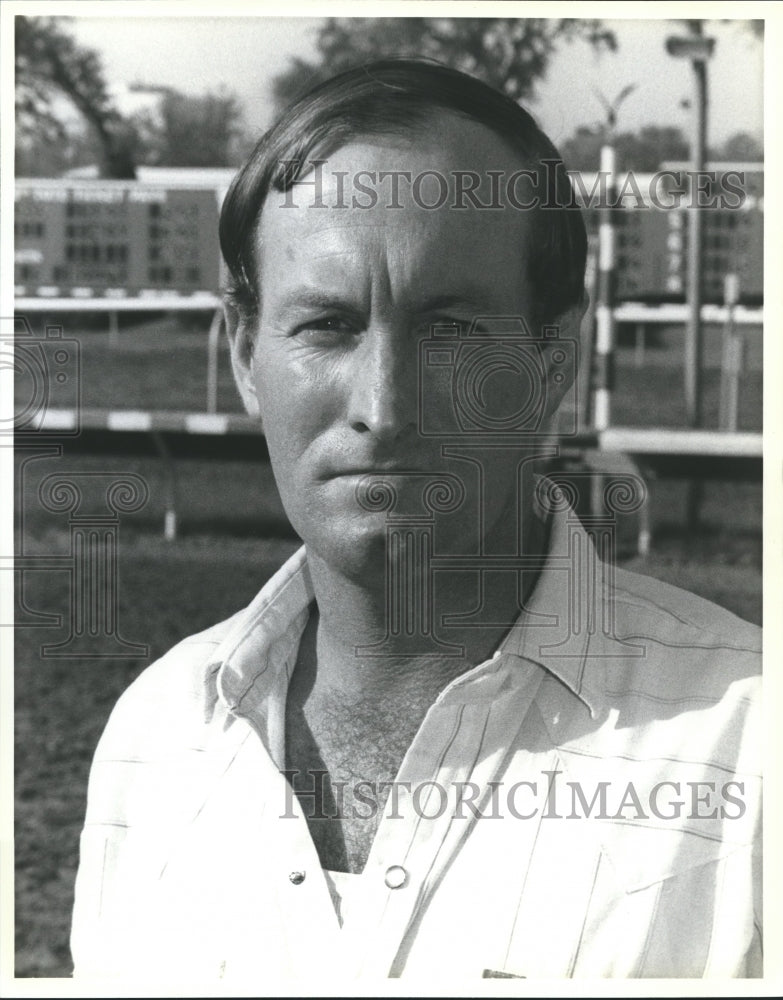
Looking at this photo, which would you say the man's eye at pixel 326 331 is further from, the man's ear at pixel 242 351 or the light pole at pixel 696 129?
the light pole at pixel 696 129

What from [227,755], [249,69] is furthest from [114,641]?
[249,69]

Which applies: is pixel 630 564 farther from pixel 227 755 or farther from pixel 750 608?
pixel 227 755

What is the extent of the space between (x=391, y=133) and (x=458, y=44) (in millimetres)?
A: 302

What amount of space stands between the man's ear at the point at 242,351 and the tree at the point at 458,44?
394 mm

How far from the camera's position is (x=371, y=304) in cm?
206

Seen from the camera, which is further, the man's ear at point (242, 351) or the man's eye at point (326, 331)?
the man's ear at point (242, 351)

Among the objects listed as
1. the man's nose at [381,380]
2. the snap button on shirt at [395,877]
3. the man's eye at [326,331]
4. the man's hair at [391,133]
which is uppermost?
the man's hair at [391,133]

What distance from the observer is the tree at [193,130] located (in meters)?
2.29

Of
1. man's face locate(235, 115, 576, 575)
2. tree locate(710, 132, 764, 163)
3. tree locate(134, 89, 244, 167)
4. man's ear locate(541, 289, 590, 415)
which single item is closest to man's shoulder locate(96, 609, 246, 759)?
man's face locate(235, 115, 576, 575)

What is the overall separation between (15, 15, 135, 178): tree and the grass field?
36cm

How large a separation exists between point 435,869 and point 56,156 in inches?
60.0

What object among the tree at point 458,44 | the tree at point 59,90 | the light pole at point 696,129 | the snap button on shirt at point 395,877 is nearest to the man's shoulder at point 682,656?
the light pole at point 696,129

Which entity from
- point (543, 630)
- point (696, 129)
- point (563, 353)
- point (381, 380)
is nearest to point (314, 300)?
point (381, 380)

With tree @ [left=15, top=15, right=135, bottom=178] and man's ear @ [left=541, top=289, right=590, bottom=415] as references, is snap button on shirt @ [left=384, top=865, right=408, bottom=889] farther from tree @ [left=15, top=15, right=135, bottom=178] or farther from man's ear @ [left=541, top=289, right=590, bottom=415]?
tree @ [left=15, top=15, right=135, bottom=178]
